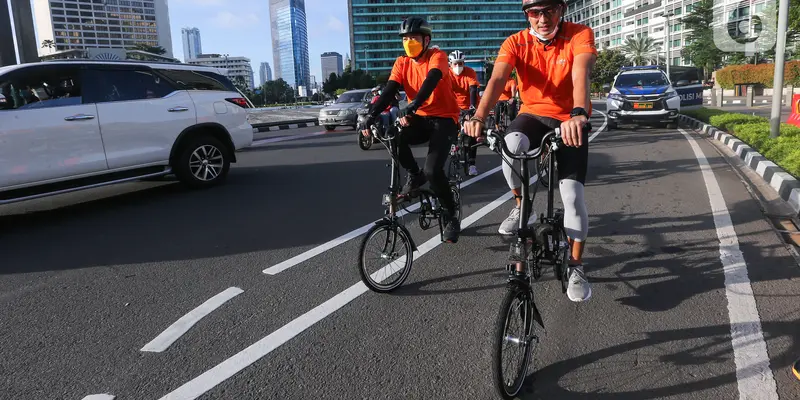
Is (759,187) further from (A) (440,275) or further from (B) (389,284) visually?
(B) (389,284)

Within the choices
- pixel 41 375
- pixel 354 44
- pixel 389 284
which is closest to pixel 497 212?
pixel 389 284

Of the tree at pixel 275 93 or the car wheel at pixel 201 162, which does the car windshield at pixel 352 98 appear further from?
the tree at pixel 275 93

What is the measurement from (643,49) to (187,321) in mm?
98836

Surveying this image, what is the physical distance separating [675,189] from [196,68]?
676cm

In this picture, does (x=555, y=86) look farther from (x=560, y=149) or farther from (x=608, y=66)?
(x=608, y=66)

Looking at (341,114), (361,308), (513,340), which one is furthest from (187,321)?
(341,114)

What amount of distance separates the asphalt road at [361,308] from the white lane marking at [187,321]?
1.6 inches

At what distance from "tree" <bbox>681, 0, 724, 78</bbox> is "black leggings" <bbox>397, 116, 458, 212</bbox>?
68.3 meters

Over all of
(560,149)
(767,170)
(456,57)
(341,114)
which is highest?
(456,57)

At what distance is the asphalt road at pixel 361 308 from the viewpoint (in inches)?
106

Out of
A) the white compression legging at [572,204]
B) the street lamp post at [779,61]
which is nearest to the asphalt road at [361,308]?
the white compression legging at [572,204]

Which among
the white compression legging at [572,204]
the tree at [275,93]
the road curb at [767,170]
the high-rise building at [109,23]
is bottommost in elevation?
the road curb at [767,170]

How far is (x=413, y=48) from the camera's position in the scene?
176 inches

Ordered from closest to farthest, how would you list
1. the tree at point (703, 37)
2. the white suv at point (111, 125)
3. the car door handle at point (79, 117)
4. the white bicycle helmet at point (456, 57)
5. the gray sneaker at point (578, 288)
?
the gray sneaker at point (578, 288)
the white suv at point (111, 125)
the car door handle at point (79, 117)
the white bicycle helmet at point (456, 57)
the tree at point (703, 37)
